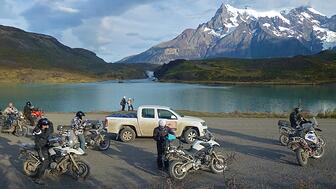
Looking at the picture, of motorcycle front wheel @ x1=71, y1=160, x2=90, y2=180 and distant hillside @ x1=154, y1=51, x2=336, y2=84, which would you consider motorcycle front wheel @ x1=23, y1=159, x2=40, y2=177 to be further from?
distant hillside @ x1=154, y1=51, x2=336, y2=84

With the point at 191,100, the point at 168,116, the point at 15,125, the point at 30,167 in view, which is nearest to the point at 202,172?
the point at 30,167

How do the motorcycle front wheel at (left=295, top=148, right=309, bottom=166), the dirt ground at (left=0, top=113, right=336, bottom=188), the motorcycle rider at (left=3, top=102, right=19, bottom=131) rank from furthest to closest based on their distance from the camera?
the motorcycle rider at (left=3, top=102, right=19, bottom=131) → the motorcycle front wheel at (left=295, top=148, right=309, bottom=166) → the dirt ground at (left=0, top=113, right=336, bottom=188)

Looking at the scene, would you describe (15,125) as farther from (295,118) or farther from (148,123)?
(295,118)

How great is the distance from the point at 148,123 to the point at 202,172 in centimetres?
667

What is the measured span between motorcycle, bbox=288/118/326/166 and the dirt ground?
26 cm

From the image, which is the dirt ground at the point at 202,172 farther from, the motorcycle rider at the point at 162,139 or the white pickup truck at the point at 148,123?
the white pickup truck at the point at 148,123

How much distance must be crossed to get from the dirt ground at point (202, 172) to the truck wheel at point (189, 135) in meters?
1.42

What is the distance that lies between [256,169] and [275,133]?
9.37m

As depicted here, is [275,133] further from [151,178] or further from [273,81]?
[273,81]

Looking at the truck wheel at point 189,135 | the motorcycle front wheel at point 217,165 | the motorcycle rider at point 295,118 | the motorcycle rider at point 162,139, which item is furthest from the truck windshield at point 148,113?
the motorcycle front wheel at point 217,165

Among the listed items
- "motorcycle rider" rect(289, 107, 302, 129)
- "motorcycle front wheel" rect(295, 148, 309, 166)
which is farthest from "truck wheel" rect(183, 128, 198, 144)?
"motorcycle front wheel" rect(295, 148, 309, 166)

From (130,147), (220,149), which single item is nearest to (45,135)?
(130,147)

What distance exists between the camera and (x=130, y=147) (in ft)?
60.5

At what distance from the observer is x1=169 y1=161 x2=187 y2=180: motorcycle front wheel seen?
12.5 m
